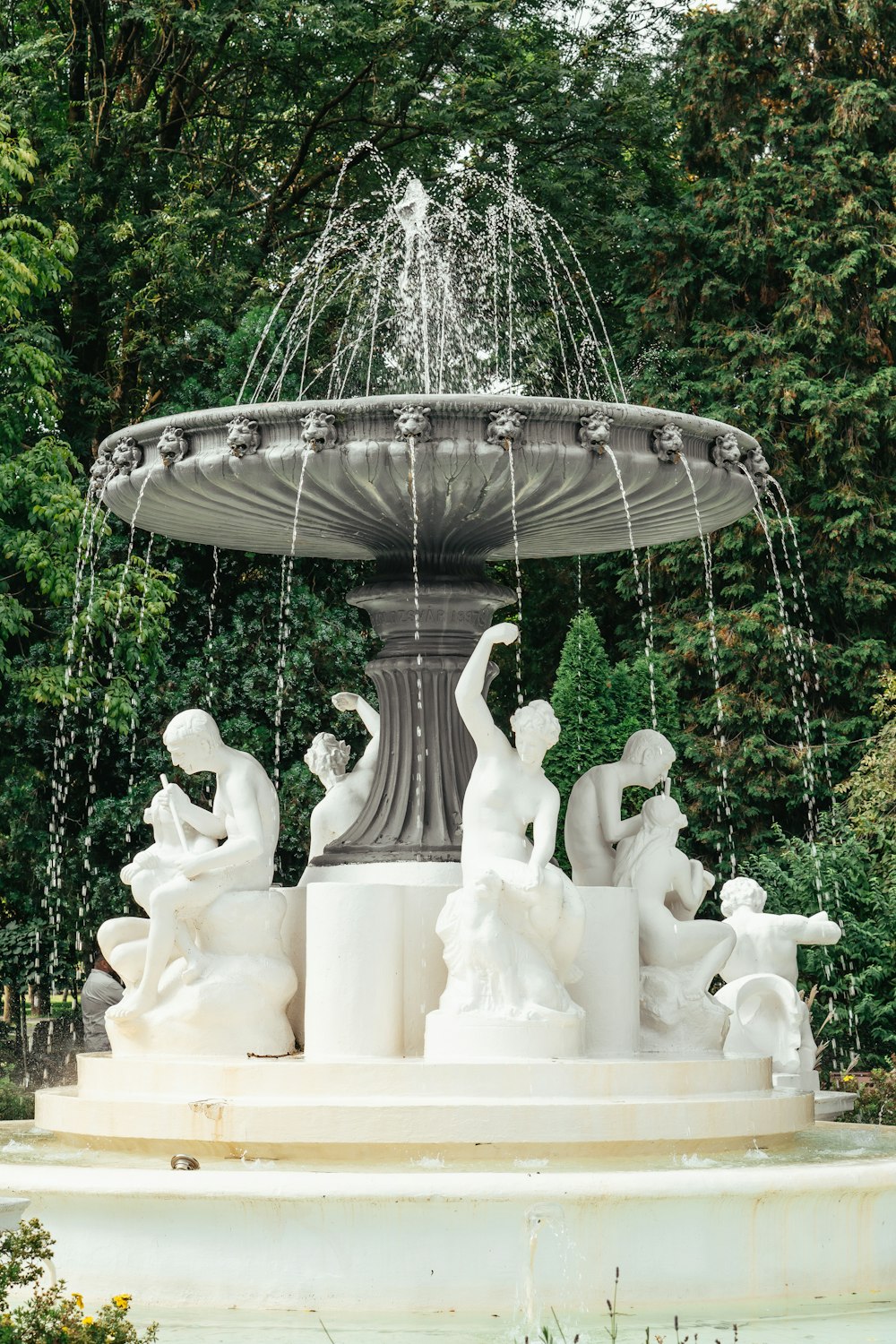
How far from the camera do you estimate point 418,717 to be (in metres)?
9.12

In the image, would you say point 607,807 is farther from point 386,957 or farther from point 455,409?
point 455,409

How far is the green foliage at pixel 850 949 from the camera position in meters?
16.0

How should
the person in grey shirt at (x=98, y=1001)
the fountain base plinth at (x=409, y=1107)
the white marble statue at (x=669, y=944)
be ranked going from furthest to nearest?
the person in grey shirt at (x=98, y=1001)
the white marble statue at (x=669, y=944)
the fountain base plinth at (x=409, y=1107)

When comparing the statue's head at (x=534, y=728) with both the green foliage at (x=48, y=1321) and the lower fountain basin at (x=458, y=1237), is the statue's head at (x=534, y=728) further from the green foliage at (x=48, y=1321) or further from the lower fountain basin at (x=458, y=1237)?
the green foliage at (x=48, y=1321)

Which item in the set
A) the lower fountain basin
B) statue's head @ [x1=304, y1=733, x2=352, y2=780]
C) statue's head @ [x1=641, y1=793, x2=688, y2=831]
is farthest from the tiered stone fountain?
Answer: statue's head @ [x1=641, y1=793, x2=688, y2=831]

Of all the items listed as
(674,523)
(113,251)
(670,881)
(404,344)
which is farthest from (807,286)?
(670,881)

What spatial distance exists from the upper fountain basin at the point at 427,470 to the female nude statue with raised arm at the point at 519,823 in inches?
32.0

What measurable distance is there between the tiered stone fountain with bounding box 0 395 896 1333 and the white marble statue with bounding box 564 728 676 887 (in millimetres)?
604

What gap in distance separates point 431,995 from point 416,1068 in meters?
0.87

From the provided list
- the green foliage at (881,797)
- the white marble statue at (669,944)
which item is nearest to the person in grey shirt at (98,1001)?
the white marble statue at (669,944)

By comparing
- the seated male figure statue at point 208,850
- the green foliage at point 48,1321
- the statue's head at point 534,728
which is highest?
the statue's head at point 534,728

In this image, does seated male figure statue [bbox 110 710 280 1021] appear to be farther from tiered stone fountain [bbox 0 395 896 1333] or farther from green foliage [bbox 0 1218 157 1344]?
green foliage [bbox 0 1218 157 1344]

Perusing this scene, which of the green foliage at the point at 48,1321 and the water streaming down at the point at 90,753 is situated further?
the water streaming down at the point at 90,753

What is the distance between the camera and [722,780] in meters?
20.2
